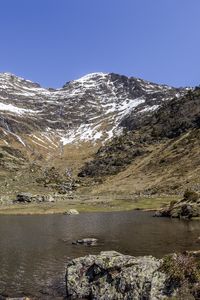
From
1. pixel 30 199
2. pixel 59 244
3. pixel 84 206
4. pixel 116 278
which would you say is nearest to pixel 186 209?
pixel 59 244

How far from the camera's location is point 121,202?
155000 millimetres

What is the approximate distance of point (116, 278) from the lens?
34594 mm

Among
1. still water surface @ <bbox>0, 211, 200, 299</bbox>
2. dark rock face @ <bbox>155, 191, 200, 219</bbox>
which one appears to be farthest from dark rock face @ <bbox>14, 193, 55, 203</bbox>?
dark rock face @ <bbox>155, 191, 200, 219</bbox>

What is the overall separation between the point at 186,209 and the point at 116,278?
72751 mm

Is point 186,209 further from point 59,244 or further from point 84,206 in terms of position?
point 84,206

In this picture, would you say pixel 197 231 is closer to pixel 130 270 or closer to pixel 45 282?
pixel 45 282

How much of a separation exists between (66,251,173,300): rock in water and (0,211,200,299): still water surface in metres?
2.52

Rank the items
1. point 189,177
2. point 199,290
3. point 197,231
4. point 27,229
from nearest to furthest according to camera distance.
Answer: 1. point 199,290
2. point 197,231
3. point 27,229
4. point 189,177

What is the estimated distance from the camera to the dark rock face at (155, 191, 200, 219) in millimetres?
102688

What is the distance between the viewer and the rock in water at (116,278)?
32156 mm

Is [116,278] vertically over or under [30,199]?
under

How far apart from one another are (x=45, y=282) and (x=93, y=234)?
120 ft

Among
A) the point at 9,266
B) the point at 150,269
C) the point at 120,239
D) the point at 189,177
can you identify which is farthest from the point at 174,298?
the point at 189,177

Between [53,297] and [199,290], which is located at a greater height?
[199,290]
